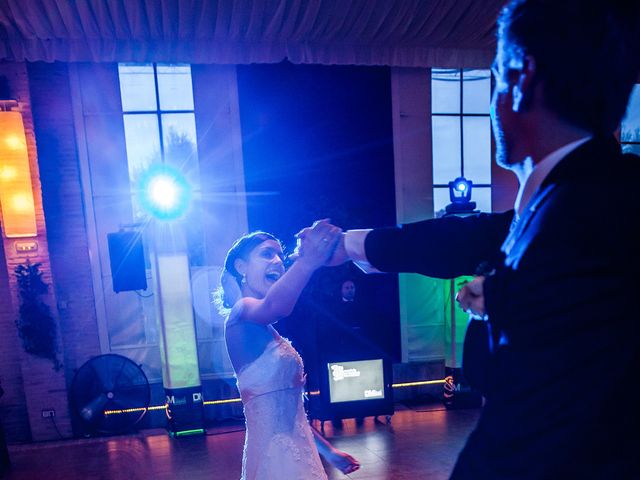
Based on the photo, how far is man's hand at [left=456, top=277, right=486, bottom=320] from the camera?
1.99ft

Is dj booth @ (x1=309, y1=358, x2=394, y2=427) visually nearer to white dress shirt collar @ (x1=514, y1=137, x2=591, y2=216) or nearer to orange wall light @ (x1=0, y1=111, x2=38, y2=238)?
orange wall light @ (x1=0, y1=111, x2=38, y2=238)

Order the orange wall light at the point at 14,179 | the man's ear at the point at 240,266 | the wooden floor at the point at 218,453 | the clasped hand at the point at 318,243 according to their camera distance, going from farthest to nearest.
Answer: the orange wall light at the point at 14,179 → the wooden floor at the point at 218,453 → the man's ear at the point at 240,266 → the clasped hand at the point at 318,243

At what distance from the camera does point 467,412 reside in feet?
17.0

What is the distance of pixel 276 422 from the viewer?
6.33 feet

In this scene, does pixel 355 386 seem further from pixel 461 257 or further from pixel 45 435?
pixel 461 257

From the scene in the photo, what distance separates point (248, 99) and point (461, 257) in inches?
195

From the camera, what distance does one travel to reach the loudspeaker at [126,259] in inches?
181

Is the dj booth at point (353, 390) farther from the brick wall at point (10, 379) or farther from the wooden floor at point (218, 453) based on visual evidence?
the brick wall at point (10, 379)

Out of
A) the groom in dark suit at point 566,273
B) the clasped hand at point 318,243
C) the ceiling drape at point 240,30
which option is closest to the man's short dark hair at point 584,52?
the groom in dark suit at point 566,273

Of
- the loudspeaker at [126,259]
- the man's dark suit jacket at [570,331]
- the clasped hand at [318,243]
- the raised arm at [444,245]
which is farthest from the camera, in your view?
the loudspeaker at [126,259]

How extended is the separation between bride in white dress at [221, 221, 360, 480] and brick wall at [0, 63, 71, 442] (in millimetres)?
3920

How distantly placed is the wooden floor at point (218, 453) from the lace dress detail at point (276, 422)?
209cm

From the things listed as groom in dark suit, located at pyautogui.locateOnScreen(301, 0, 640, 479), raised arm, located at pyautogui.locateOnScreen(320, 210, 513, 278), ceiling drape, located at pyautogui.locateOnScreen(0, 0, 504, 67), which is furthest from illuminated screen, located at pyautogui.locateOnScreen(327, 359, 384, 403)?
groom in dark suit, located at pyautogui.locateOnScreen(301, 0, 640, 479)

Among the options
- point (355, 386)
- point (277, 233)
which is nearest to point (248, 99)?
point (277, 233)
